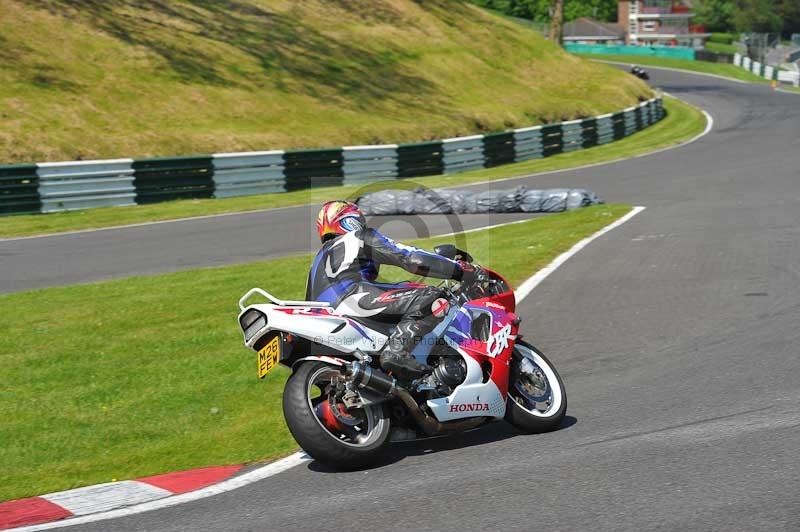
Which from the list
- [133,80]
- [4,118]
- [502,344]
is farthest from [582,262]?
[133,80]

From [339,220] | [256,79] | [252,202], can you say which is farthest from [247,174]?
[339,220]

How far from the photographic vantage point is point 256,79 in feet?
127

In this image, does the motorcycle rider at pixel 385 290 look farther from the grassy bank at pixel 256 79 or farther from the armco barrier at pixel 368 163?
the grassy bank at pixel 256 79

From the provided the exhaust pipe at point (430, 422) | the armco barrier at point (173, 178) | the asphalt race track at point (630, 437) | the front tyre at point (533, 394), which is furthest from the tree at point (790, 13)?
the exhaust pipe at point (430, 422)

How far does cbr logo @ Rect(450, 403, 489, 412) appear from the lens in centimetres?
688

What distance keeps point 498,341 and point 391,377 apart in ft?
3.05

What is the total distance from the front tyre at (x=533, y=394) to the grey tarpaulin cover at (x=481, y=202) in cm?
1205

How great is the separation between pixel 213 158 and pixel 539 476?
65.6 feet

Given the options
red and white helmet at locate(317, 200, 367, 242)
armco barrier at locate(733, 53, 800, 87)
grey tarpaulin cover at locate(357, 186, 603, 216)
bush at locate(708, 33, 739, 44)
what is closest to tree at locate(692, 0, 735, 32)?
bush at locate(708, 33, 739, 44)

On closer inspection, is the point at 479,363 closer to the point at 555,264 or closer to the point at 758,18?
the point at 555,264

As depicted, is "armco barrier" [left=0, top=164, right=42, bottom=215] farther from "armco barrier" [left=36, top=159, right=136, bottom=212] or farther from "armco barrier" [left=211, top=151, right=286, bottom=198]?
"armco barrier" [left=211, top=151, right=286, bottom=198]

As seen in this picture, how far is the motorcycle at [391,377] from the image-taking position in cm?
643

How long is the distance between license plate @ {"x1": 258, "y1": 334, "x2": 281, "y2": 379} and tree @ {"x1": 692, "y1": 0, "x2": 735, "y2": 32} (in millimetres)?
155072

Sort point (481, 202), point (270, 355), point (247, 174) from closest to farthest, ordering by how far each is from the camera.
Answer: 1. point (270, 355)
2. point (481, 202)
3. point (247, 174)
